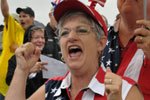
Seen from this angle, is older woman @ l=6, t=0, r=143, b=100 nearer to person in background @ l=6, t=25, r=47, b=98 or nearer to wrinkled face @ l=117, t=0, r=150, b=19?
wrinkled face @ l=117, t=0, r=150, b=19

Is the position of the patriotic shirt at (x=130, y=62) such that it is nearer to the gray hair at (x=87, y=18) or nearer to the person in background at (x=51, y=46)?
the gray hair at (x=87, y=18)

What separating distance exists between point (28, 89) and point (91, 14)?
1713 mm

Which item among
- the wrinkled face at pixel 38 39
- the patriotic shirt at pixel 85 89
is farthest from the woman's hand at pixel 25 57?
the wrinkled face at pixel 38 39

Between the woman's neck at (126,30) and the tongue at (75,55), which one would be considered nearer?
the tongue at (75,55)

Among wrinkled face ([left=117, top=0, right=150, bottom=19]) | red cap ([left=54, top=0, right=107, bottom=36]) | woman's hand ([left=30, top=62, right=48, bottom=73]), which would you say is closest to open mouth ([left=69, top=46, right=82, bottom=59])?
red cap ([left=54, top=0, right=107, bottom=36])

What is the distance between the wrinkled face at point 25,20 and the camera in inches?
205

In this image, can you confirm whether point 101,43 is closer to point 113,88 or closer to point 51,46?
point 113,88

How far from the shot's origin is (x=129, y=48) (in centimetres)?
265

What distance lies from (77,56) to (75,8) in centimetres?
36

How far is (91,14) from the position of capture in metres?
2.21

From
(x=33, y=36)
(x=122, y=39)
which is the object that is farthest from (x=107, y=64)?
(x=33, y=36)

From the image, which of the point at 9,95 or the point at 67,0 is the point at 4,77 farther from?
the point at 67,0

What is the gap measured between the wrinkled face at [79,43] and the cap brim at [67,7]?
0.07m

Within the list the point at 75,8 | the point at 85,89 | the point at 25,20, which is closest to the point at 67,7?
the point at 75,8
